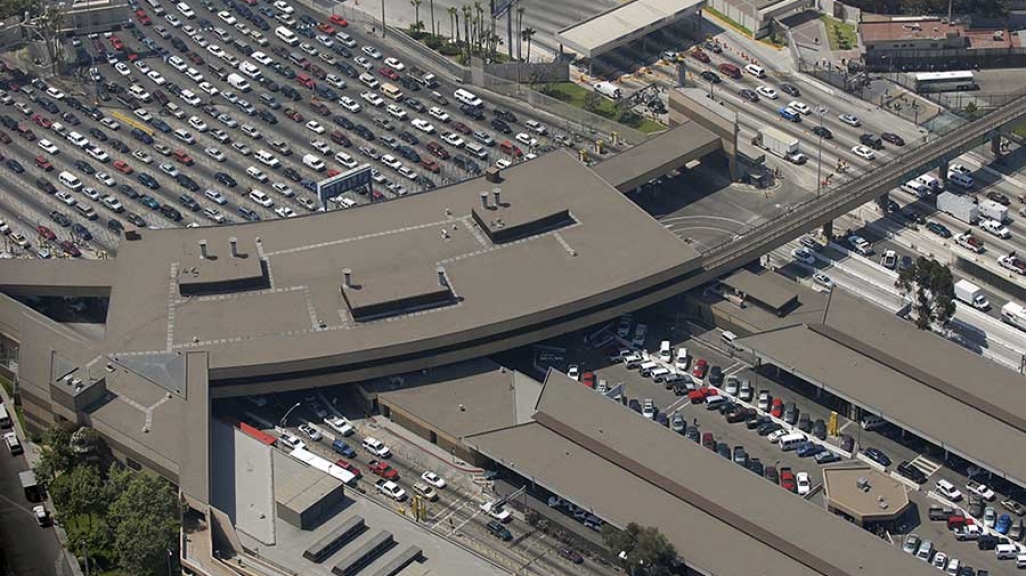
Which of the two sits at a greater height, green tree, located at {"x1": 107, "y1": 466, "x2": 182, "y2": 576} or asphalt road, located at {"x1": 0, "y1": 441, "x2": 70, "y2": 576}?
green tree, located at {"x1": 107, "y1": 466, "x2": 182, "y2": 576}

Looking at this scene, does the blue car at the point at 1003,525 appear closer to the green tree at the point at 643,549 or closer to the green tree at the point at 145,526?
the green tree at the point at 643,549

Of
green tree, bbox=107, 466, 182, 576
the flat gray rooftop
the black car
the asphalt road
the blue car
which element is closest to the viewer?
green tree, bbox=107, 466, 182, 576

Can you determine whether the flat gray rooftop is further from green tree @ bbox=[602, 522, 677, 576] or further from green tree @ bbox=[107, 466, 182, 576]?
green tree @ bbox=[107, 466, 182, 576]

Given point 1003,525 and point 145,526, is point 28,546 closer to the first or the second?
point 145,526

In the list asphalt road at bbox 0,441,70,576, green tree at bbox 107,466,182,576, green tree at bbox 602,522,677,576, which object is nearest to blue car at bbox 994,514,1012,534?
green tree at bbox 602,522,677,576

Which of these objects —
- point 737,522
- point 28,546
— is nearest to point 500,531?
point 737,522

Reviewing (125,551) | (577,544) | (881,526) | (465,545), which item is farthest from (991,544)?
(125,551)

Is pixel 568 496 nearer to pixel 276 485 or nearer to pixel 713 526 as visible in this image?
pixel 713 526
